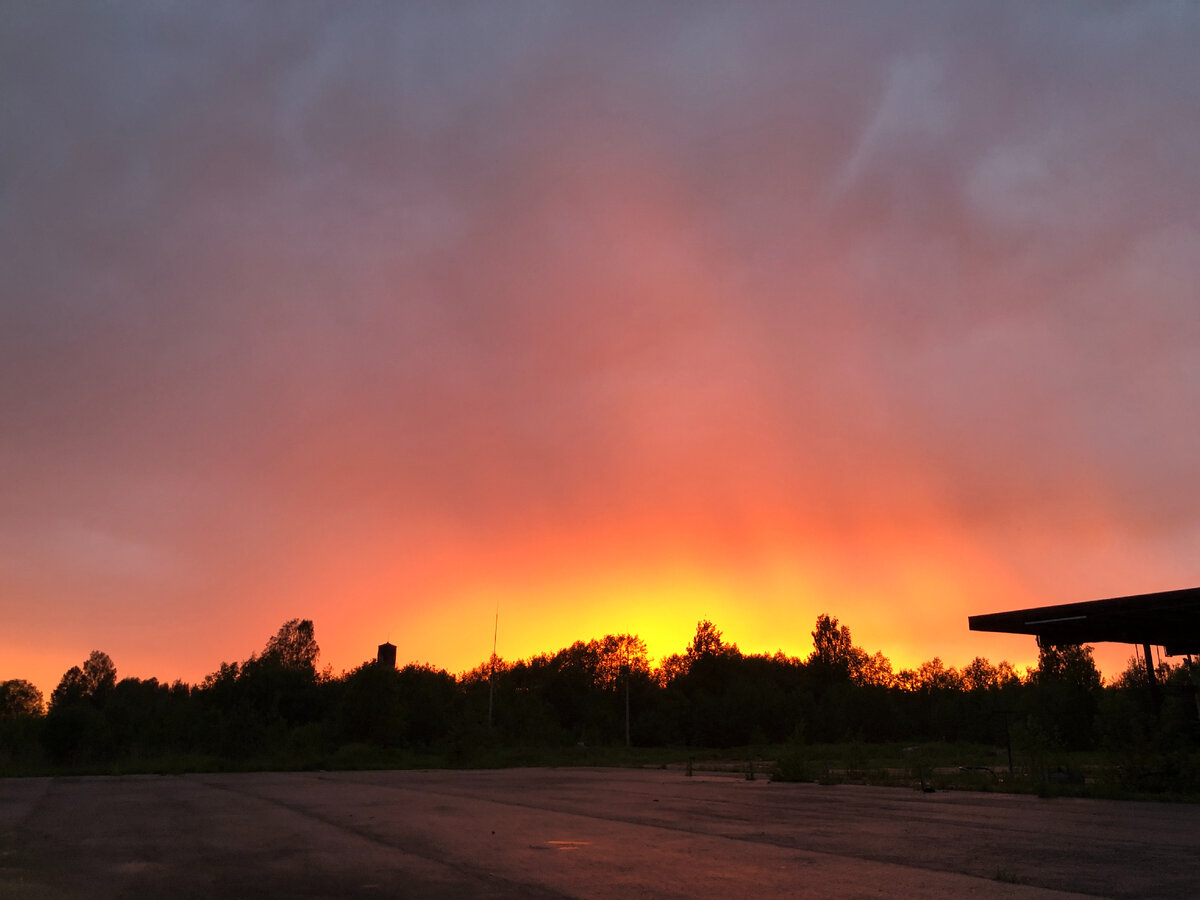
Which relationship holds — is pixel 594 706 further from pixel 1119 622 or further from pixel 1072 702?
pixel 1119 622

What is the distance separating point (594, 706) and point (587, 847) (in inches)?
3710

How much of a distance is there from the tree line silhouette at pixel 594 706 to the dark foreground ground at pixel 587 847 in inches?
472

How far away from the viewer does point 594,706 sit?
102688 mm

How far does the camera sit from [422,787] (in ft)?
92.0

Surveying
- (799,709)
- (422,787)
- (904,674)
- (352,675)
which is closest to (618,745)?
(799,709)

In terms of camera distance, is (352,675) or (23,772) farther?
(352,675)

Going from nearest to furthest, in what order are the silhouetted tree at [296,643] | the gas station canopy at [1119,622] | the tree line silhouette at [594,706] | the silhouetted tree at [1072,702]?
the gas station canopy at [1119,622]
the tree line silhouette at [594,706]
the silhouetted tree at [1072,702]
the silhouetted tree at [296,643]

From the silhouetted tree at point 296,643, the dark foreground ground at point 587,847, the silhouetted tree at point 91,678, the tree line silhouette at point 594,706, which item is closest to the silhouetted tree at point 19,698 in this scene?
the tree line silhouette at point 594,706

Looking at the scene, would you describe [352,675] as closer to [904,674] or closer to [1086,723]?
[1086,723]

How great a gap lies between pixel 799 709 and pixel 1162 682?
74.3 meters

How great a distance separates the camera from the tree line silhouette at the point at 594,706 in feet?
176

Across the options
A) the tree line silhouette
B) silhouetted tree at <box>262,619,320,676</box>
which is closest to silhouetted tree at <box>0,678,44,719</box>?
the tree line silhouette

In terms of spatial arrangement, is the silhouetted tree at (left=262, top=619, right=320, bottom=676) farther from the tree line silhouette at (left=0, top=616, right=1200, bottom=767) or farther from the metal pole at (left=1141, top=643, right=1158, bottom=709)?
the metal pole at (left=1141, top=643, right=1158, bottom=709)

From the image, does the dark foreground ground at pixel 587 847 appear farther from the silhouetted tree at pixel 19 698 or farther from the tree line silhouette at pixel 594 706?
the silhouetted tree at pixel 19 698
